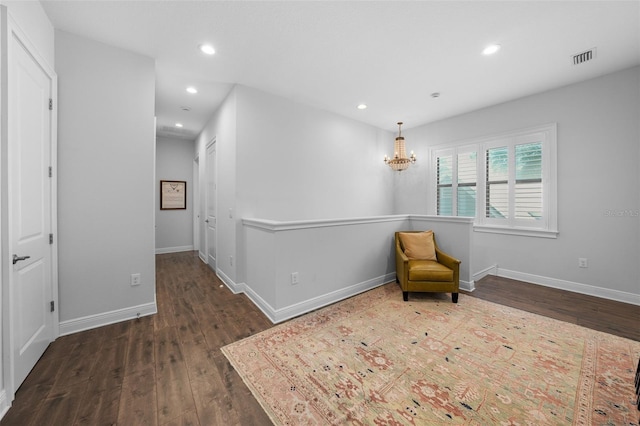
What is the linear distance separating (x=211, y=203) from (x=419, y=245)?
379 cm

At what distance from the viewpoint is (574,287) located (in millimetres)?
3459

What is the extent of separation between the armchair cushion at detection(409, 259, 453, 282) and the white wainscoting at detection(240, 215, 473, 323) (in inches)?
24.4

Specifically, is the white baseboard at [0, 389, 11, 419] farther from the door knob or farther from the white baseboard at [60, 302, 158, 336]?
the white baseboard at [60, 302, 158, 336]

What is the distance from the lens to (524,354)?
2.06 meters

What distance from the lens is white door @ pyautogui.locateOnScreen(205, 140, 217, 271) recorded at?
4.46 m

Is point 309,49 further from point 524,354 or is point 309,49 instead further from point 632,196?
point 632,196

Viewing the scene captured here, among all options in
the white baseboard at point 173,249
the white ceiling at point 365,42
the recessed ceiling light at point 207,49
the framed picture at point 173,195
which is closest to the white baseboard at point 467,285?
the white ceiling at point 365,42

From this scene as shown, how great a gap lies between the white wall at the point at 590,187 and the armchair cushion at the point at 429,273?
4.34 feet

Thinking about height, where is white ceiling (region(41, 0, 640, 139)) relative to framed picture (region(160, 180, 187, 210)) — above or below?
above

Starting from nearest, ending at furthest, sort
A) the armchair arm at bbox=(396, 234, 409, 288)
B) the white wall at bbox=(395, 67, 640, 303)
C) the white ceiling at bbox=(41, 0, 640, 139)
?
the white ceiling at bbox=(41, 0, 640, 139) < the white wall at bbox=(395, 67, 640, 303) < the armchair arm at bbox=(396, 234, 409, 288)

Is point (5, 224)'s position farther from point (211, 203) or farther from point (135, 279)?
point (211, 203)

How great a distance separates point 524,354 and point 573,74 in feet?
11.7

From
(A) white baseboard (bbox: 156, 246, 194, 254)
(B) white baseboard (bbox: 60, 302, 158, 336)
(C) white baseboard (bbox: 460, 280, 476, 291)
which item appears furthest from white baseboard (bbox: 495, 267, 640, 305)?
(A) white baseboard (bbox: 156, 246, 194, 254)

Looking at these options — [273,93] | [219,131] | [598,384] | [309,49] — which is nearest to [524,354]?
[598,384]
